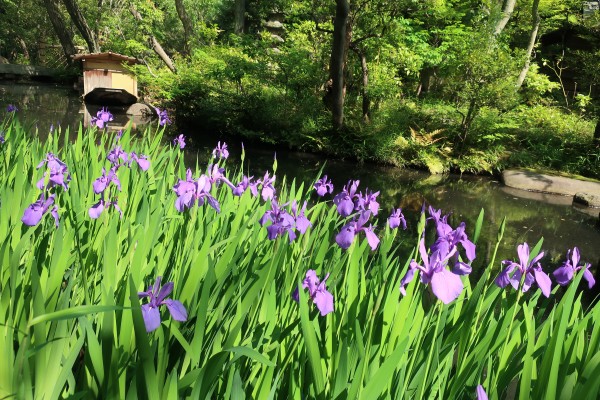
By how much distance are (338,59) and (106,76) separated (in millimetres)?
7693

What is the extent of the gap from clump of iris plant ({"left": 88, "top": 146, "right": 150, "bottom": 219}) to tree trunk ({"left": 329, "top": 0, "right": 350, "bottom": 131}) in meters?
6.78

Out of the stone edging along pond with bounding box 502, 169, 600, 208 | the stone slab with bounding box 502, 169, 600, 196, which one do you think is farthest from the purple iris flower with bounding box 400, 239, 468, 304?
the stone slab with bounding box 502, 169, 600, 196

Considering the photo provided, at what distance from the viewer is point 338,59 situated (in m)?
9.35

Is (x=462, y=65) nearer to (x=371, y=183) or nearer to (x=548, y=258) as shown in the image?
(x=371, y=183)

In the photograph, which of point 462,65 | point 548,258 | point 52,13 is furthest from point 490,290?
point 52,13

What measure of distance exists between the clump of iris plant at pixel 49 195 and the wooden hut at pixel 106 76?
1297 centimetres

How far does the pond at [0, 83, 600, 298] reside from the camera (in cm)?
564

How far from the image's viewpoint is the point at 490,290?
1577 mm

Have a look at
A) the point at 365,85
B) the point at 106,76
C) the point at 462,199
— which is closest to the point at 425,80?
the point at 365,85

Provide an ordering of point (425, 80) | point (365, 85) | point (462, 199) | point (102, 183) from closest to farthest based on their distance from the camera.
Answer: point (102, 183) < point (462, 199) < point (365, 85) < point (425, 80)

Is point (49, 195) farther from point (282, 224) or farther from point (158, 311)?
point (158, 311)

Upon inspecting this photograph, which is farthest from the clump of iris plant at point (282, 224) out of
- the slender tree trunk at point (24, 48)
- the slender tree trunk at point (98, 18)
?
the slender tree trunk at point (24, 48)

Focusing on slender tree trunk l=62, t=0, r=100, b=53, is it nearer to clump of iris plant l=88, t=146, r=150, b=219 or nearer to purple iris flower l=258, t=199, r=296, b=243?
clump of iris plant l=88, t=146, r=150, b=219

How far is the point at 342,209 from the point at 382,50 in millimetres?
9478
